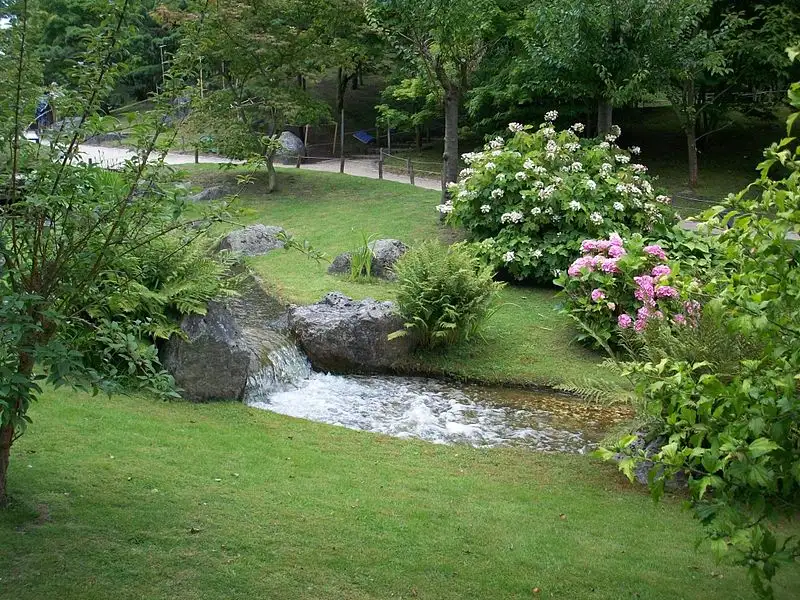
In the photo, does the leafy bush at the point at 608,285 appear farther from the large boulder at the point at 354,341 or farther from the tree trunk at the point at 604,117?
the tree trunk at the point at 604,117

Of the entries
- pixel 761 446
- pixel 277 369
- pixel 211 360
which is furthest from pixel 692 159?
pixel 761 446

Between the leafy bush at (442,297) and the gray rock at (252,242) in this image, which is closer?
the leafy bush at (442,297)

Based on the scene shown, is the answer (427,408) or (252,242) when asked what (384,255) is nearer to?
(252,242)

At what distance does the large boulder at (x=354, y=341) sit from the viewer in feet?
32.2

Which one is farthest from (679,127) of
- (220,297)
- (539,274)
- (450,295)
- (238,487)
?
(238,487)

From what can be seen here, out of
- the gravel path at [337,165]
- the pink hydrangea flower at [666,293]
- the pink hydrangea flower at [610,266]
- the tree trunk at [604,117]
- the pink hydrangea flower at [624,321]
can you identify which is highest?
the tree trunk at [604,117]

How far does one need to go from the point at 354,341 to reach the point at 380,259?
4182mm

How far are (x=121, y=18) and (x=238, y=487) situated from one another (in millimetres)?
3031

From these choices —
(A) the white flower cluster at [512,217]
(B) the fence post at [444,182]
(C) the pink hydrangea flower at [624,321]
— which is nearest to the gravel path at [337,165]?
(B) the fence post at [444,182]

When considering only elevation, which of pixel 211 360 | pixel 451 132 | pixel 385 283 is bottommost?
pixel 211 360

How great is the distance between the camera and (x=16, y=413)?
351 cm

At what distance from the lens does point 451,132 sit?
16938mm

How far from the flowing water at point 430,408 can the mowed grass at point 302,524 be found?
1.14m

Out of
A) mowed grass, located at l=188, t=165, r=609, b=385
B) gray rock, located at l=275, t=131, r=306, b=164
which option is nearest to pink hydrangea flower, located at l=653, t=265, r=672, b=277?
mowed grass, located at l=188, t=165, r=609, b=385
